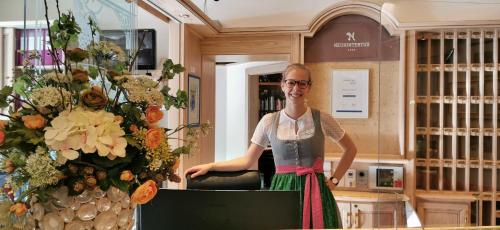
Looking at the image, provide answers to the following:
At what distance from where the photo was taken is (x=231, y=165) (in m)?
1.47

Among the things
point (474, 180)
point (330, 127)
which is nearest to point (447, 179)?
point (474, 180)

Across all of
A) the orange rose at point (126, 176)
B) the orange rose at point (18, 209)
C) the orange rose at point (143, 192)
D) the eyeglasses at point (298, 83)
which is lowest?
the orange rose at point (18, 209)

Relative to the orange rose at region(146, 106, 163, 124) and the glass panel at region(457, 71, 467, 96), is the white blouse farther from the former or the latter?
the orange rose at region(146, 106, 163, 124)

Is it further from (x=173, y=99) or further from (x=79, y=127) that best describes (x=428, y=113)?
(x=79, y=127)

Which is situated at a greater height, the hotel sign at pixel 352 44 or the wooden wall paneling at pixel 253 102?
the hotel sign at pixel 352 44

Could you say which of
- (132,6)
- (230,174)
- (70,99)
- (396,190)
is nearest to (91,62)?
(70,99)

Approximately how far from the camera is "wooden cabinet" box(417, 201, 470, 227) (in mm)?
1363

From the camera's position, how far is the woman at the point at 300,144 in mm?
1630

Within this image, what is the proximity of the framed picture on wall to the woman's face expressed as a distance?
1.50 m

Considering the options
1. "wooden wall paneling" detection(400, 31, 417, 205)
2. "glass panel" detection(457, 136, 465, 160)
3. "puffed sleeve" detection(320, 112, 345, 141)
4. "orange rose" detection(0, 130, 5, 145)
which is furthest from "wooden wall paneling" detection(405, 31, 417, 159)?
"orange rose" detection(0, 130, 5, 145)

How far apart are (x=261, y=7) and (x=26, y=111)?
110 inches

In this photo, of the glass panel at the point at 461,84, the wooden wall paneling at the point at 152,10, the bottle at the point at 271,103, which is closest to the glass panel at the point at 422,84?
the glass panel at the point at 461,84

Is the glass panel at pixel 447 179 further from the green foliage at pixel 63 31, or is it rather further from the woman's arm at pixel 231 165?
the green foliage at pixel 63 31

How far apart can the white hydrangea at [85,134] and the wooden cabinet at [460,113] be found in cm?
130
